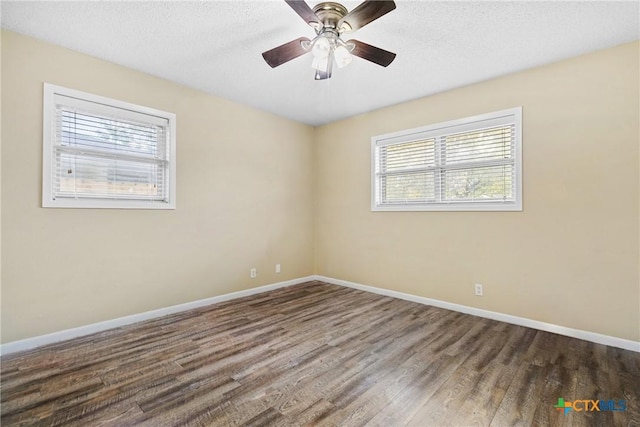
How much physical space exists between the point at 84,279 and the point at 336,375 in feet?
8.25

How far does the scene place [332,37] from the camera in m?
2.22

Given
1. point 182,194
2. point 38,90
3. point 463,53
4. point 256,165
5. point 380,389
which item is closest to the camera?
point 380,389

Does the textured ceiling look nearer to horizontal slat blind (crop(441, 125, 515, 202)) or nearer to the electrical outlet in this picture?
horizontal slat blind (crop(441, 125, 515, 202))

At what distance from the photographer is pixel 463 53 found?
2795 millimetres

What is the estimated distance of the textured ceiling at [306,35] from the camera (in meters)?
2.21

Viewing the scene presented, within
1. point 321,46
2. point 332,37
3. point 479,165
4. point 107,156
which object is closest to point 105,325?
point 107,156

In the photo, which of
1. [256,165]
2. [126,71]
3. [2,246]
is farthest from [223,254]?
[126,71]

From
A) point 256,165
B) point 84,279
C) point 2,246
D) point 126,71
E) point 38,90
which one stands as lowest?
point 84,279

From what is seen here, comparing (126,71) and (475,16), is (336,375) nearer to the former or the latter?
(475,16)

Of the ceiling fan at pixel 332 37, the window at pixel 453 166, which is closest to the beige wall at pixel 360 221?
the window at pixel 453 166

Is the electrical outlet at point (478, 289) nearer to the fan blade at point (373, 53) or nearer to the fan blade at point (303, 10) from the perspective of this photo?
the fan blade at point (373, 53)

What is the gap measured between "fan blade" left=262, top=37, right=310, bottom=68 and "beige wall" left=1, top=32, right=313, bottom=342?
1.70 meters

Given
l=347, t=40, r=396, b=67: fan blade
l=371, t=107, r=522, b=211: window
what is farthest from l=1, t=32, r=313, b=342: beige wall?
l=347, t=40, r=396, b=67: fan blade

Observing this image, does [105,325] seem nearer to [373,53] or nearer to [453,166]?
[373,53]
